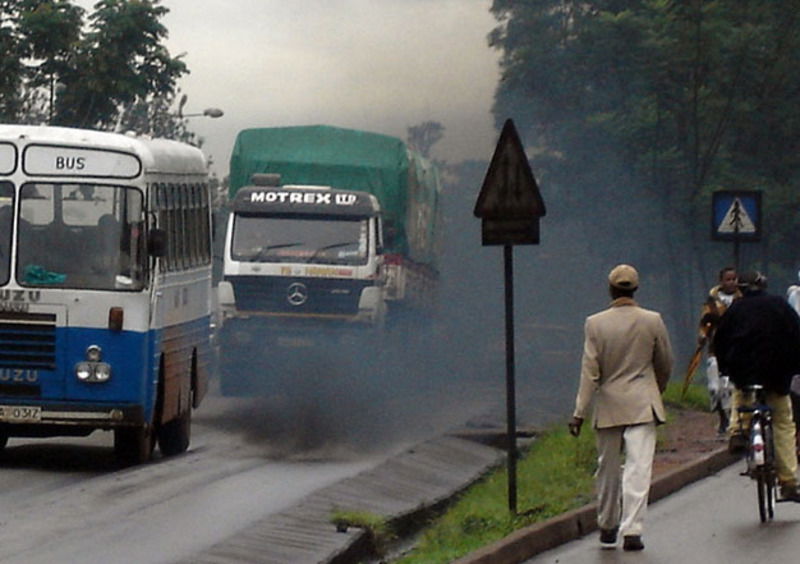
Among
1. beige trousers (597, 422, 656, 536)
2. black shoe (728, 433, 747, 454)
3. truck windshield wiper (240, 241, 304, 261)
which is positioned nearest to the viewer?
beige trousers (597, 422, 656, 536)

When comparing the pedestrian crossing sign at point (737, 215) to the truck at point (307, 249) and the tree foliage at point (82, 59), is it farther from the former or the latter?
the tree foliage at point (82, 59)

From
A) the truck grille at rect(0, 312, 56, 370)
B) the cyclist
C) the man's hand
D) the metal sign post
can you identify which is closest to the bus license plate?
the truck grille at rect(0, 312, 56, 370)

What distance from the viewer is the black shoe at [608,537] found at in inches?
475

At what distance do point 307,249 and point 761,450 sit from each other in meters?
17.5

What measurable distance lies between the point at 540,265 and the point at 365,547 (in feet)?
166

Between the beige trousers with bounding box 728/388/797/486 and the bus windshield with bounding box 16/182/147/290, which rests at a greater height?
the bus windshield with bounding box 16/182/147/290

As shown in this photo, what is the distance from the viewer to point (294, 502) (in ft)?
46.7

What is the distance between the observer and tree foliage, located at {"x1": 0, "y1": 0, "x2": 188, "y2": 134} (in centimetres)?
3900

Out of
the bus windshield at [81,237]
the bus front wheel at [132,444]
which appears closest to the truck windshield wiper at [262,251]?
the bus front wheel at [132,444]

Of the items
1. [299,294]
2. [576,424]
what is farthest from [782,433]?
[299,294]

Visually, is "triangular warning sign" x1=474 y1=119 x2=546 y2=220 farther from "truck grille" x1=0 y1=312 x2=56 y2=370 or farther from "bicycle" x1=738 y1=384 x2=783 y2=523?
"truck grille" x1=0 y1=312 x2=56 y2=370

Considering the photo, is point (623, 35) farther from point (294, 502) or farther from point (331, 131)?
point (294, 502)

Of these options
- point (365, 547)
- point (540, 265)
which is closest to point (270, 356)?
point (365, 547)

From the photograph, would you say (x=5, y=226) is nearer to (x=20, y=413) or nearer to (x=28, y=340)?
(x=28, y=340)
